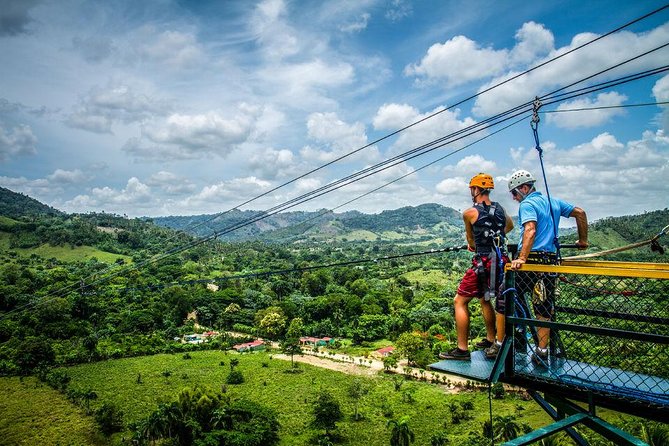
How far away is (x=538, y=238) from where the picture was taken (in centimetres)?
442

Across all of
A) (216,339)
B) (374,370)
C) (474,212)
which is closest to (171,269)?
(216,339)

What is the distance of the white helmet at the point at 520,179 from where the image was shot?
15.0 feet

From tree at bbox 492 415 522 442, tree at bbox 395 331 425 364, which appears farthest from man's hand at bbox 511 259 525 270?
tree at bbox 395 331 425 364

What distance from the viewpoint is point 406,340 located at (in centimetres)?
3703

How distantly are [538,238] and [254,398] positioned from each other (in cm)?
2942

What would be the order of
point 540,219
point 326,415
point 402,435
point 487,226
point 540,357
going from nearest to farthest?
point 540,357 → point 540,219 → point 487,226 → point 402,435 → point 326,415

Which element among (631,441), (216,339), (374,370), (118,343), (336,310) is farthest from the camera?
(336,310)

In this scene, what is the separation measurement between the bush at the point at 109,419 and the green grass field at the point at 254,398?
0.70m

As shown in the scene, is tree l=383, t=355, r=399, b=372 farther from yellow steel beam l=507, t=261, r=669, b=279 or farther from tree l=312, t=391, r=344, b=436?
yellow steel beam l=507, t=261, r=669, b=279

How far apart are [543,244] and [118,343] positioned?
→ 4650 cm

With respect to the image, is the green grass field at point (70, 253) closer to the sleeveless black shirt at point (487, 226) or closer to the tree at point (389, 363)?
the tree at point (389, 363)

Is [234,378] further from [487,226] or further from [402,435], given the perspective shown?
[487,226]

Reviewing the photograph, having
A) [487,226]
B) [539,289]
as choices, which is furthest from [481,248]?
[539,289]

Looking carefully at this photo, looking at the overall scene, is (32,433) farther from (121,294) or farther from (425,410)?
(121,294)
